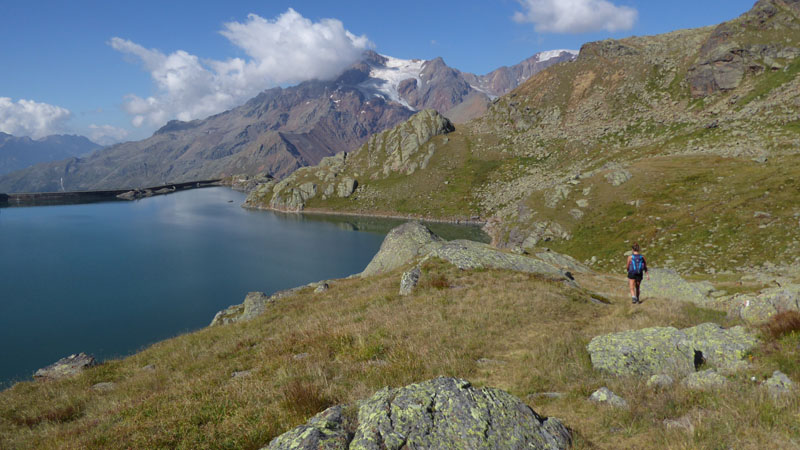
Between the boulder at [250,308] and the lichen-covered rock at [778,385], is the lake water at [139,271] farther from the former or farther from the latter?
the lichen-covered rock at [778,385]

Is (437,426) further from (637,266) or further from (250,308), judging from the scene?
(250,308)

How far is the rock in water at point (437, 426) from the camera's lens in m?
6.02

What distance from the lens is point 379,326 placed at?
15.5 meters

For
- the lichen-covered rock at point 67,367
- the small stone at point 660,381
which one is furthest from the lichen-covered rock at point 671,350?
the lichen-covered rock at point 67,367

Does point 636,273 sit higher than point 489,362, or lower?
higher

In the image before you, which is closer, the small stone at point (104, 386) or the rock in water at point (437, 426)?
the rock in water at point (437, 426)

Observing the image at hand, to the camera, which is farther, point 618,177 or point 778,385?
point 618,177

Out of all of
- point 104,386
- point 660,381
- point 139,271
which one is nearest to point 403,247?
point 104,386

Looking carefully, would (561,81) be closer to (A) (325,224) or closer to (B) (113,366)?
(A) (325,224)

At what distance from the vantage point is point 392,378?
10000 millimetres

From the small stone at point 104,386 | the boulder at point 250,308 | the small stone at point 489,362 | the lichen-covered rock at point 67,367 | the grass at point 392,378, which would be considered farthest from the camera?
the boulder at point 250,308

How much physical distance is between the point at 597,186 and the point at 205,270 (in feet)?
319

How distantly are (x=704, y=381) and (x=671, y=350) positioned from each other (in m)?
1.78

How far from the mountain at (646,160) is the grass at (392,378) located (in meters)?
32.1
